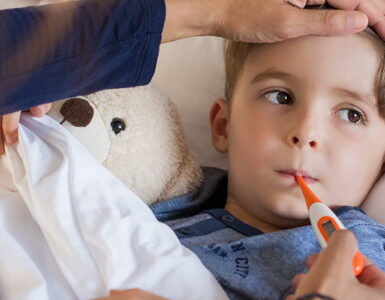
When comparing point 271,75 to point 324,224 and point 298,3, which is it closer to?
point 298,3

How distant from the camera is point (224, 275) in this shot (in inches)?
33.9

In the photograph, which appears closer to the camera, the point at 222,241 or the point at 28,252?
the point at 28,252

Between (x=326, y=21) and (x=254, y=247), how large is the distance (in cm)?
40

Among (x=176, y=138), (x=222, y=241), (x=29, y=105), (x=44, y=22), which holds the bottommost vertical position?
(x=222, y=241)

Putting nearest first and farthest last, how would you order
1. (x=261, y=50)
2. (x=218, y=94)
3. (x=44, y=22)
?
1. (x=44, y=22)
2. (x=261, y=50)
3. (x=218, y=94)

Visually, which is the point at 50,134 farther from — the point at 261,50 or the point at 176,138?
the point at 261,50

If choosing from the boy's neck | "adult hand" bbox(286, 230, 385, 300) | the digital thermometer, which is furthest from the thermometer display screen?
the boy's neck

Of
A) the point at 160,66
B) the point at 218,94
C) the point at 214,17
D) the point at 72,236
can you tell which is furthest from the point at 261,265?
the point at 160,66

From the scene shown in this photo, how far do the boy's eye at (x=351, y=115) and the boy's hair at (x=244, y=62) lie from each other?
4 centimetres

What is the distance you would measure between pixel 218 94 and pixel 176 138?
33cm

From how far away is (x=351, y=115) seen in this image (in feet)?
3.24

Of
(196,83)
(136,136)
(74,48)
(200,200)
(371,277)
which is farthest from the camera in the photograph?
(196,83)

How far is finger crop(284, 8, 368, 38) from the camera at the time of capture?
925mm

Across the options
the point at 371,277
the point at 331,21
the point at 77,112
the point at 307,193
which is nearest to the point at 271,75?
the point at 331,21
